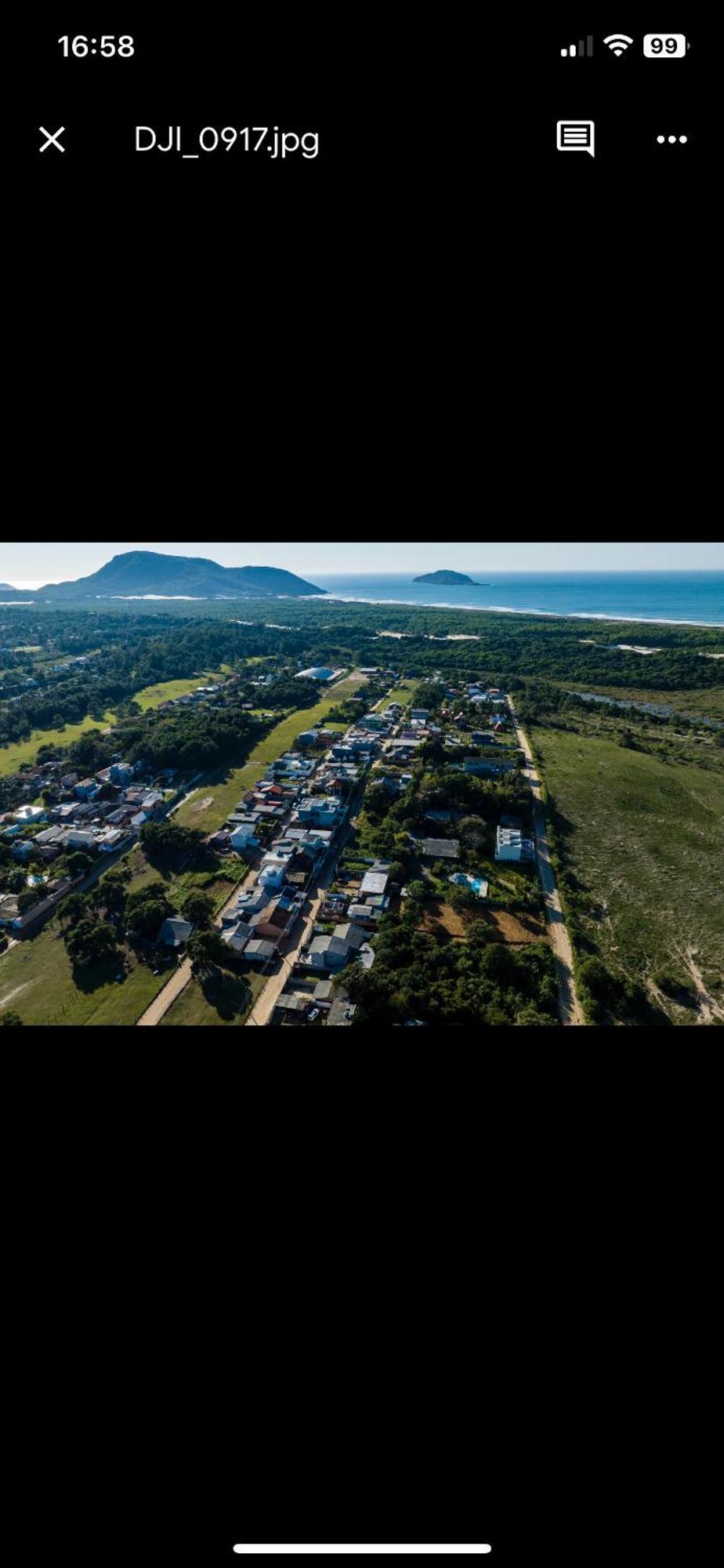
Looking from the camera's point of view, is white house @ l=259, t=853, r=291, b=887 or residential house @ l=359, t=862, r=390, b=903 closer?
residential house @ l=359, t=862, r=390, b=903

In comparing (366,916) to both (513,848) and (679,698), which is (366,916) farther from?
(679,698)

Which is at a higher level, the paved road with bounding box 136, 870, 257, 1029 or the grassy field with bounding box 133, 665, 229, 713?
the grassy field with bounding box 133, 665, 229, 713

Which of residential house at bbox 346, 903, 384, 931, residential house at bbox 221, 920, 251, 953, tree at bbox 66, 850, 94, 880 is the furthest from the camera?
tree at bbox 66, 850, 94, 880

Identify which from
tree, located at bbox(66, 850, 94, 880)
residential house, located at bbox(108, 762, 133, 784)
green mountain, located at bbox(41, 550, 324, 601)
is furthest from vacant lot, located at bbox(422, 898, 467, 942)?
green mountain, located at bbox(41, 550, 324, 601)

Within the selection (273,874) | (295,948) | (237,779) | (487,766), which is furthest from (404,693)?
(295,948)
